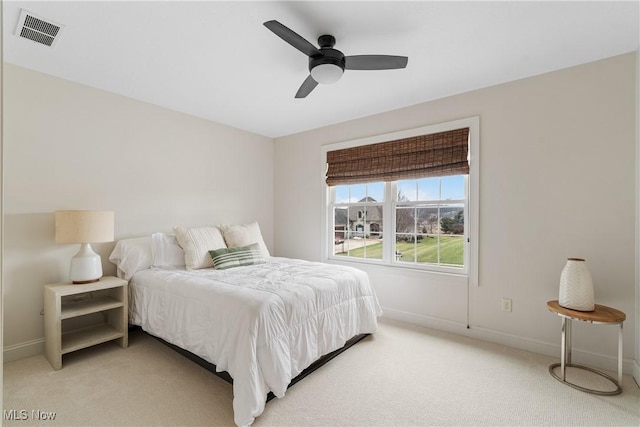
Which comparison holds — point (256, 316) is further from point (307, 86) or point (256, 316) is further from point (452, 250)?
point (452, 250)

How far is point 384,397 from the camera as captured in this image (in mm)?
2143

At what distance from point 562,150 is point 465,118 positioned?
88 centimetres

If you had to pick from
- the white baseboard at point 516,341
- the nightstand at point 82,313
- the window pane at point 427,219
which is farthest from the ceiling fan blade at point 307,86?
the white baseboard at point 516,341

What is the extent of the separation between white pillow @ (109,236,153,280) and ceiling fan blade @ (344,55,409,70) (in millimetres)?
2530

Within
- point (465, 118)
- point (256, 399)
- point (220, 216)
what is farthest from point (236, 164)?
point (256, 399)

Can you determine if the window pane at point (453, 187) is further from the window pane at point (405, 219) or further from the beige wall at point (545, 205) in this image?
the window pane at point (405, 219)

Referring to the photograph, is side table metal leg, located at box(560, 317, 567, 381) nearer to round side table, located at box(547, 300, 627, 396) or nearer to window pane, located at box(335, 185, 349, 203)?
round side table, located at box(547, 300, 627, 396)

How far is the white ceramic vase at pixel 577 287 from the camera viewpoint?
229 cm

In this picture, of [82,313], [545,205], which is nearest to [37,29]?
[82,313]

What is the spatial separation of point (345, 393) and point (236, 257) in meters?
1.70

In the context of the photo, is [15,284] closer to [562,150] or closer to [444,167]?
[444,167]

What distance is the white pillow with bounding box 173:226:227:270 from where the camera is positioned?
10.3 ft

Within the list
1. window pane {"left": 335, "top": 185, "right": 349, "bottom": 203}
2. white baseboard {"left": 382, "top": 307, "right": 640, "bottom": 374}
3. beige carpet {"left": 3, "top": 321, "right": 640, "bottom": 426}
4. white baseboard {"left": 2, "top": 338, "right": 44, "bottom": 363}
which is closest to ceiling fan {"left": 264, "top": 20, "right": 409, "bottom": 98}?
window pane {"left": 335, "top": 185, "right": 349, "bottom": 203}

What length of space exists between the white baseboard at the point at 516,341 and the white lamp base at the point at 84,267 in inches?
115
